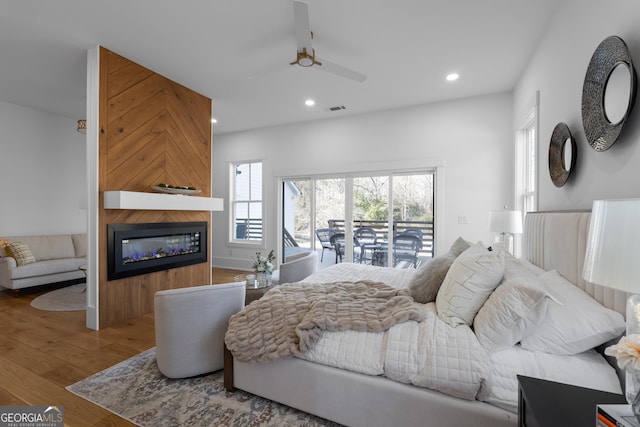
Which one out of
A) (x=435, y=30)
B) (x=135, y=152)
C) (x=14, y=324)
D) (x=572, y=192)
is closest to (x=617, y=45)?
(x=572, y=192)

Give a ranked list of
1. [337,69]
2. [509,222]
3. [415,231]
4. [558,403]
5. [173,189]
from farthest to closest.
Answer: [415,231] → [173,189] → [509,222] → [337,69] → [558,403]

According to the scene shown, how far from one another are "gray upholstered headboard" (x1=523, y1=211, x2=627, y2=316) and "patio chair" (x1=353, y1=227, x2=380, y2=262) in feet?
8.22

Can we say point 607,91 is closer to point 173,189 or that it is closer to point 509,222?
point 509,222

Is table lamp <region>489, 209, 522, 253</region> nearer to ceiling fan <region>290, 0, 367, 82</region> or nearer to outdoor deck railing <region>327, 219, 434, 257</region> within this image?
outdoor deck railing <region>327, 219, 434, 257</region>

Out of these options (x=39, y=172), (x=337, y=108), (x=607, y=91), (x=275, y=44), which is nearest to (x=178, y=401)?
(x=607, y=91)

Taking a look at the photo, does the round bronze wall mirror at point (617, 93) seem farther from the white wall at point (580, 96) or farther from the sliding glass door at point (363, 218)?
the sliding glass door at point (363, 218)

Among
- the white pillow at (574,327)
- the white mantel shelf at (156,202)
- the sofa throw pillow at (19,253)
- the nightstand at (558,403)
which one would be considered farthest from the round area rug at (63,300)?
the white pillow at (574,327)

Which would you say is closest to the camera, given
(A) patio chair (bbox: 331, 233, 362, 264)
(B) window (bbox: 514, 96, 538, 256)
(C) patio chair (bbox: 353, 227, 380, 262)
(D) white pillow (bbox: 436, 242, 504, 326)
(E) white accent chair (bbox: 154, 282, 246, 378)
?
(D) white pillow (bbox: 436, 242, 504, 326)

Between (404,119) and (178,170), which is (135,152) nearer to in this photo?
(178,170)

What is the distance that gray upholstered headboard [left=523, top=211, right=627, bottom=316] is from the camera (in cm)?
133

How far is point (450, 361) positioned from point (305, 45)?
8.26ft

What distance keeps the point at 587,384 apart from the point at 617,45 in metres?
1.58

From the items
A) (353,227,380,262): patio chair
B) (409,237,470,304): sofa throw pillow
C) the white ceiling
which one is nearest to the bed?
(409,237,470,304): sofa throw pillow

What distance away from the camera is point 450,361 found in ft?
4.35
